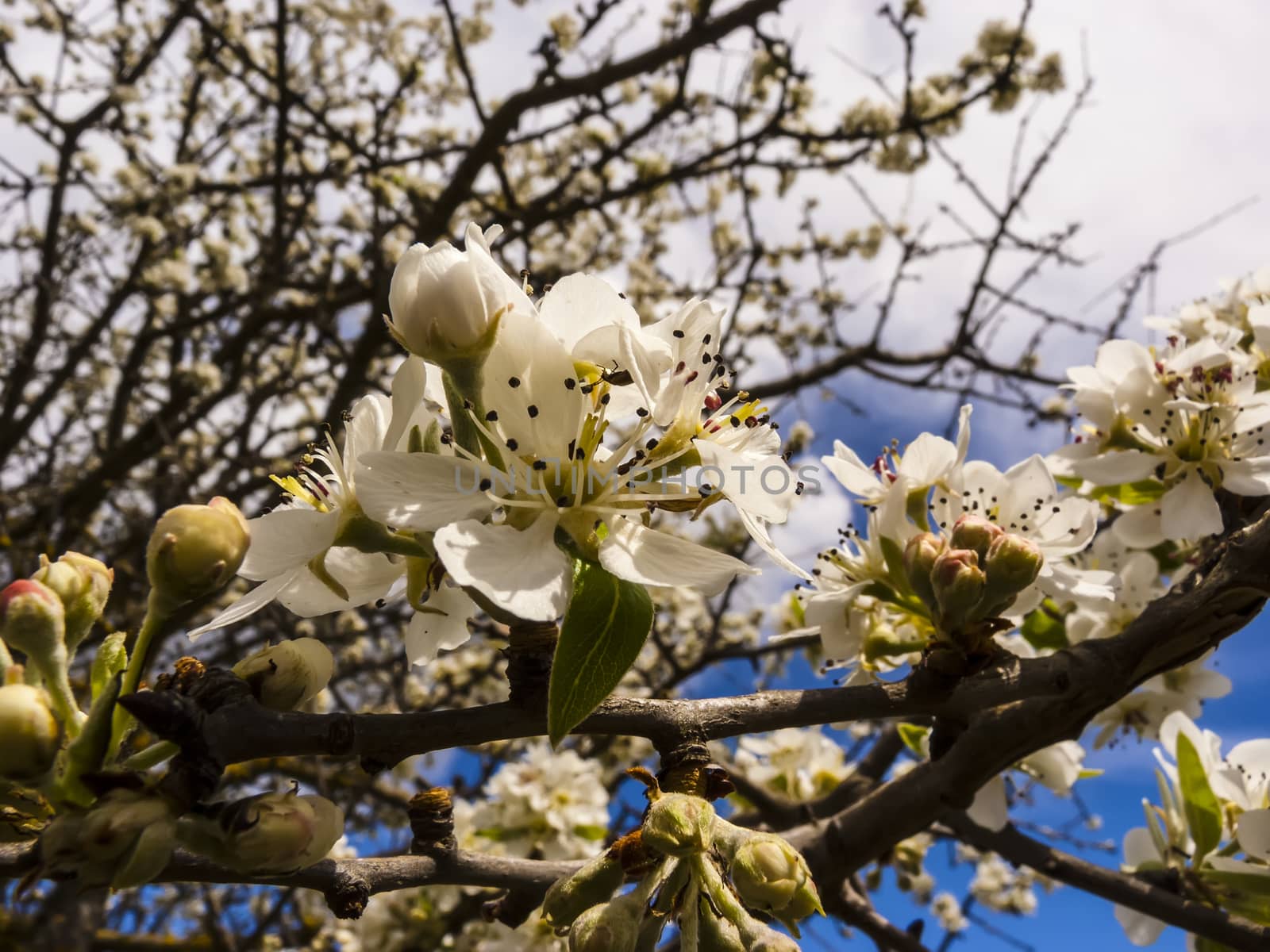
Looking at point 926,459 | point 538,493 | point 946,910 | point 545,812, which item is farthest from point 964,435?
point 946,910

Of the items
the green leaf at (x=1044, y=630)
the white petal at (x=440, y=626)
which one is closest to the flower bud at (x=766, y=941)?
the white petal at (x=440, y=626)

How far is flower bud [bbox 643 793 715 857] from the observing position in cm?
93

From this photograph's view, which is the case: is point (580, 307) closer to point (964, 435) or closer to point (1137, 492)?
point (964, 435)

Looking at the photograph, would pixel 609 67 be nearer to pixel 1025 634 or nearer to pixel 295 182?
pixel 295 182

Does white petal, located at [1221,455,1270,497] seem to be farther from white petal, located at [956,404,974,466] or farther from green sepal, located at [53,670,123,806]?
green sepal, located at [53,670,123,806]

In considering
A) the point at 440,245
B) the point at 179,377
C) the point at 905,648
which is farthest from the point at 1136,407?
the point at 179,377

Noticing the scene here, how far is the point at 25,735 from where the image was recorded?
768 mm

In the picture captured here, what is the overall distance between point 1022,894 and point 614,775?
4.41m

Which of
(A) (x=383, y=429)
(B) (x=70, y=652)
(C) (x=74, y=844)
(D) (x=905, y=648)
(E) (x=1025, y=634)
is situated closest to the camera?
(C) (x=74, y=844)

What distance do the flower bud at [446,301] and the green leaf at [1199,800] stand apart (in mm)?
1494

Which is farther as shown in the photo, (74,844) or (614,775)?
(614,775)

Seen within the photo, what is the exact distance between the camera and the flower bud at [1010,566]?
1301 millimetres

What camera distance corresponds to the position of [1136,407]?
6.07 ft

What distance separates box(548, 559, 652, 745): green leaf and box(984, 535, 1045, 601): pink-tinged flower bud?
2.02 ft
